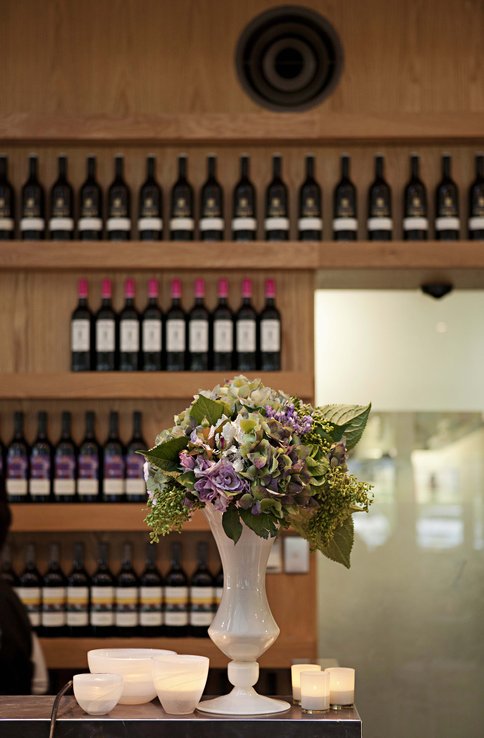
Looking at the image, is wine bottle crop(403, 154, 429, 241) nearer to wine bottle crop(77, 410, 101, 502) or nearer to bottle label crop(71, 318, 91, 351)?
bottle label crop(71, 318, 91, 351)

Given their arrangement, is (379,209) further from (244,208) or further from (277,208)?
(244,208)

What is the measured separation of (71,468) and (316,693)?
2.09 metres

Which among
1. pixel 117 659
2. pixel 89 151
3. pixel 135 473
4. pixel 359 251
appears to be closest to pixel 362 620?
pixel 135 473

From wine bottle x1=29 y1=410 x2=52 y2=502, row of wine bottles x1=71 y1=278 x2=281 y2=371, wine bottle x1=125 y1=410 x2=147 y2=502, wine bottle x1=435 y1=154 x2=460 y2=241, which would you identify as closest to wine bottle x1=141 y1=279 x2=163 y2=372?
row of wine bottles x1=71 y1=278 x2=281 y2=371

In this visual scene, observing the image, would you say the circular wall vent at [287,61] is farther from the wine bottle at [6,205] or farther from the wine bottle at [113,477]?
the wine bottle at [113,477]

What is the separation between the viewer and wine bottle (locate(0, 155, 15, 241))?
356 centimetres

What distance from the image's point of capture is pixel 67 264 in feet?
11.5

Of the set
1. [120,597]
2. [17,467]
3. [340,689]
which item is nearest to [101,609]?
[120,597]

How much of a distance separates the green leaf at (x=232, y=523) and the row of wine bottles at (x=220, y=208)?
2171 millimetres

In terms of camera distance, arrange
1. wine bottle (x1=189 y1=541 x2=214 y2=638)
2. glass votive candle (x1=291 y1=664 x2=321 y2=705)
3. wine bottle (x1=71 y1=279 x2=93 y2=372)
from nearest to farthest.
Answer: glass votive candle (x1=291 y1=664 x2=321 y2=705) → wine bottle (x1=189 y1=541 x2=214 y2=638) → wine bottle (x1=71 y1=279 x2=93 y2=372)

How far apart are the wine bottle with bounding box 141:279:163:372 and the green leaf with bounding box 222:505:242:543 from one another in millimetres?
2054

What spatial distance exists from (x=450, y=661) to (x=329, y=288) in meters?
1.35

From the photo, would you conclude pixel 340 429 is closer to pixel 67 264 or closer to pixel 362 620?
pixel 67 264

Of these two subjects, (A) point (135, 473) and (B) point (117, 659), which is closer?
(B) point (117, 659)
